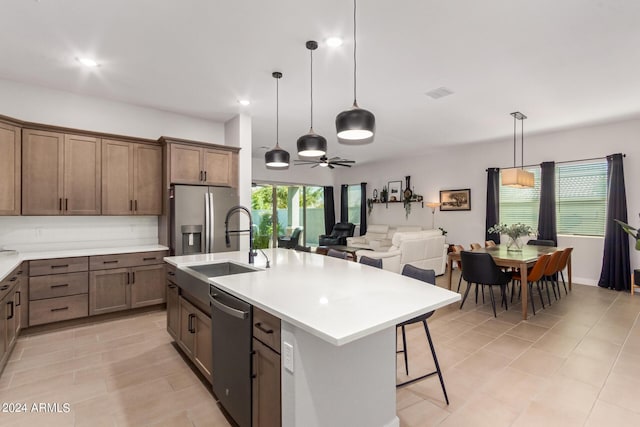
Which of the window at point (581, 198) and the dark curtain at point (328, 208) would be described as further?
the dark curtain at point (328, 208)

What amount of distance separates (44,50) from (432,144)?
6474 millimetres

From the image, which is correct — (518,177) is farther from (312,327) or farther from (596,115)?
(312,327)

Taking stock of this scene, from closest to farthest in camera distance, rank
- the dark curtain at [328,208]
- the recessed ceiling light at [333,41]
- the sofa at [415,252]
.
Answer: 1. the recessed ceiling light at [333,41]
2. the sofa at [415,252]
3. the dark curtain at [328,208]

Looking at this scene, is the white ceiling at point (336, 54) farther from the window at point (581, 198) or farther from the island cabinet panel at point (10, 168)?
the window at point (581, 198)

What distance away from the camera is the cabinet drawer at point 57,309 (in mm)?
3402

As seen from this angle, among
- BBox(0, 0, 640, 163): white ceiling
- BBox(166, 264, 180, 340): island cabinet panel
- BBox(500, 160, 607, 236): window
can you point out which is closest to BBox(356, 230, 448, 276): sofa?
BBox(500, 160, 607, 236): window

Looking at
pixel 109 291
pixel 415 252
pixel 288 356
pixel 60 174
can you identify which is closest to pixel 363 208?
pixel 415 252

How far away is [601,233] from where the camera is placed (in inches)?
221

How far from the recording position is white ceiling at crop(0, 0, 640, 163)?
2398 mm

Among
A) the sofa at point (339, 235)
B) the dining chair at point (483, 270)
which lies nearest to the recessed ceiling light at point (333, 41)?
the dining chair at point (483, 270)

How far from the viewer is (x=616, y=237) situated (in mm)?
5223

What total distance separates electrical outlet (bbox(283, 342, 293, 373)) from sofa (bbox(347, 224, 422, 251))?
6.89m

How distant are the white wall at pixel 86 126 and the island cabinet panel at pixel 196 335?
232 cm

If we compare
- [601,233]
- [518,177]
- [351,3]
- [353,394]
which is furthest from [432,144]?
[353,394]
